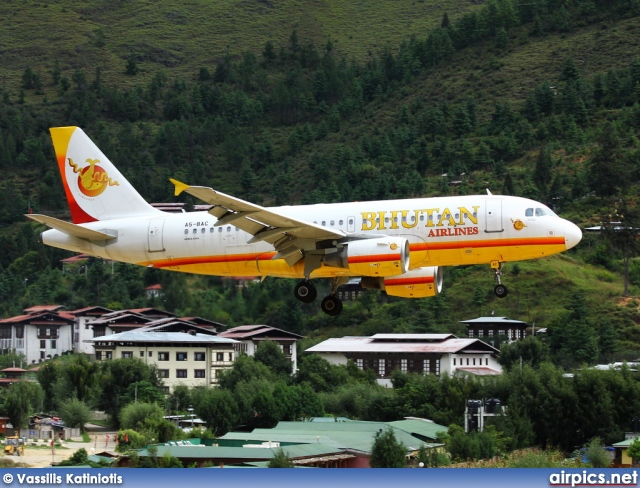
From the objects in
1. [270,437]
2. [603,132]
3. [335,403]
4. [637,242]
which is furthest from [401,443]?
[603,132]

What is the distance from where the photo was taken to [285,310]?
500 feet

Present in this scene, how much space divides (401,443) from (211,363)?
55.4m

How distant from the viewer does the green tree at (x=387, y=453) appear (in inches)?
3588

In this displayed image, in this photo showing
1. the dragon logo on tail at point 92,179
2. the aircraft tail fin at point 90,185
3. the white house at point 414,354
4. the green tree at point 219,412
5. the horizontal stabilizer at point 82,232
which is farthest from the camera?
the white house at point 414,354

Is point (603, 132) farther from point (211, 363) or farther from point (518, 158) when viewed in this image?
point (211, 363)

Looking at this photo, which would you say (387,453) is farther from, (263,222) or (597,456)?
(263,222)

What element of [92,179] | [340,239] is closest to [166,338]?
[92,179]

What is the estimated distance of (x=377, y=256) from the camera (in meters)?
57.3

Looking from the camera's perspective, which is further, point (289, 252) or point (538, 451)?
point (538, 451)

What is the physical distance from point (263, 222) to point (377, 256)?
5.39 m

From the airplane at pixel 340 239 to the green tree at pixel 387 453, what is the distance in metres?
31.5

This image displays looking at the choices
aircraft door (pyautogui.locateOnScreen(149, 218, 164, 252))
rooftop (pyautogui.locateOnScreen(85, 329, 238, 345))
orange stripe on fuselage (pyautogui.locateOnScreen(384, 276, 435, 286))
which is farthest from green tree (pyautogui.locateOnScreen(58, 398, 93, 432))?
orange stripe on fuselage (pyautogui.locateOnScreen(384, 276, 435, 286))


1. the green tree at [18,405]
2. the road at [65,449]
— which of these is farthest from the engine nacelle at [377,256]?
the green tree at [18,405]

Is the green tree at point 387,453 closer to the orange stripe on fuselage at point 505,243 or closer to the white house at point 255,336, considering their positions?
the orange stripe on fuselage at point 505,243
